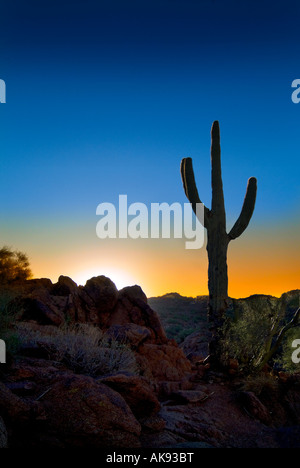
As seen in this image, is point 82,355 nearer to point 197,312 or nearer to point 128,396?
point 128,396

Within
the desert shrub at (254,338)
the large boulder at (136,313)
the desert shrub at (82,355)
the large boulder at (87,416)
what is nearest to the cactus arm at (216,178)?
the desert shrub at (254,338)

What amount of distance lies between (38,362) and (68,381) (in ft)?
5.54

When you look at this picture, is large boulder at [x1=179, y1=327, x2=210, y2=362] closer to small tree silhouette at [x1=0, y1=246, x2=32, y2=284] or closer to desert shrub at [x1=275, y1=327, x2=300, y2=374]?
desert shrub at [x1=275, y1=327, x2=300, y2=374]

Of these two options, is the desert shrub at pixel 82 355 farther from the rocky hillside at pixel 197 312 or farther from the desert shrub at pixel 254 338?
the rocky hillside at pixel 197 312

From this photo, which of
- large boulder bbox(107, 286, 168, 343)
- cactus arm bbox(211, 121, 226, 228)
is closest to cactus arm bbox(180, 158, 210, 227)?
cactus arm bbox(211, 121, 226, 228)

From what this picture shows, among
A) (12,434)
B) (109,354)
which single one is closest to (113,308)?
(109,354)

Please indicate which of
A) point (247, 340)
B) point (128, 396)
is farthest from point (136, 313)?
point (128, 396)

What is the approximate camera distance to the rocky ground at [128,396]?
6.02m

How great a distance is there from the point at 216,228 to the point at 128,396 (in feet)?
27.4

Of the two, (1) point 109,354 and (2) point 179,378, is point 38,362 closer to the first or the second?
(1) point 109,354

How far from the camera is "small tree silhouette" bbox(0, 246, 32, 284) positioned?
56.5ft

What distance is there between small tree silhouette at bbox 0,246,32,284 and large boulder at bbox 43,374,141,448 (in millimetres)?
11313

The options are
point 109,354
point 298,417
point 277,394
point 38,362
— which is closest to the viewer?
point 38,362

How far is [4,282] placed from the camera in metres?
16.6
